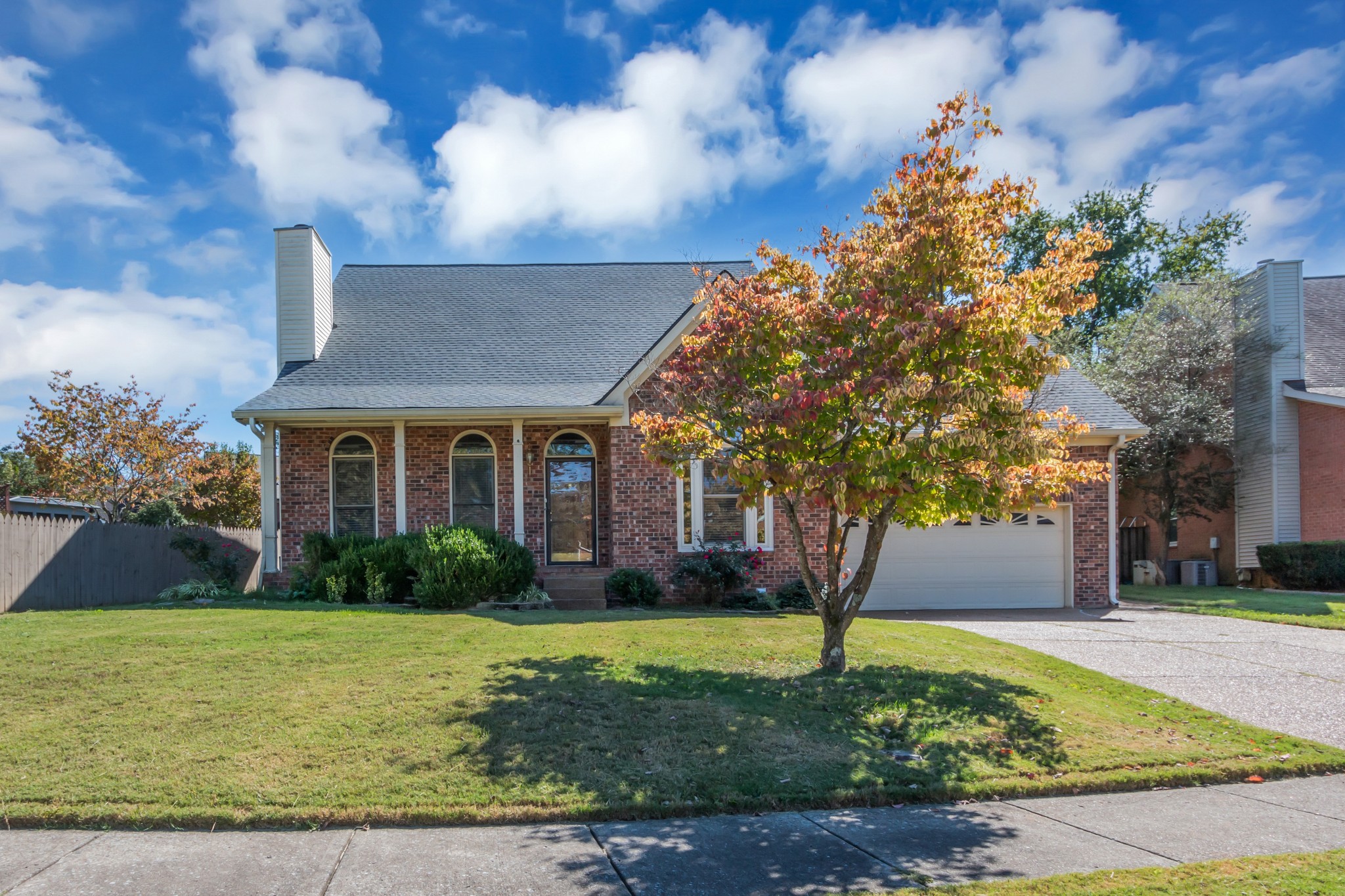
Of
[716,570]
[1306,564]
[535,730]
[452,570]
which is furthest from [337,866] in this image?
[1306,564]

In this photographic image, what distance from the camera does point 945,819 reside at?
563cm

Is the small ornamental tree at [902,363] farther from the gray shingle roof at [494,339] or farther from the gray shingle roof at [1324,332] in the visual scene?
the gray shingle roof at [1324,332]

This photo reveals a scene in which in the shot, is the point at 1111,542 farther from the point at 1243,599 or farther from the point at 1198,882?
the point at 1198,882

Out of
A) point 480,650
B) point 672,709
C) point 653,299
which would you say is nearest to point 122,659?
point 480,650

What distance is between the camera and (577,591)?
576 inches

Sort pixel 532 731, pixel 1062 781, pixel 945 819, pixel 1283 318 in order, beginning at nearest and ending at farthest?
pixel 945 819, pixel 1062 781, pixel 532 731, pixel 1283 318

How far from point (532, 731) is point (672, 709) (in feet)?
4.03

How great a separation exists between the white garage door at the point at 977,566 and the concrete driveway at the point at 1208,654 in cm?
59

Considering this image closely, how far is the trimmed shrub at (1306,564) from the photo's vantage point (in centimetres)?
1948

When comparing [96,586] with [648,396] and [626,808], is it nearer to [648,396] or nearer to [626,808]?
[648,396]

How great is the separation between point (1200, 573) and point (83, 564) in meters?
25.7

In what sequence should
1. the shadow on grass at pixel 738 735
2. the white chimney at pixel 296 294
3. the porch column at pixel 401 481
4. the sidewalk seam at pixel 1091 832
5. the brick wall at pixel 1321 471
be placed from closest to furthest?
the sidewalk seam at pixel 1091 832 < the shadow on grass at pixel 738 735 < the porch column at pixel 401 481 < the white chimney at pixel 296 294 < the brick wall at pixel 1321 471

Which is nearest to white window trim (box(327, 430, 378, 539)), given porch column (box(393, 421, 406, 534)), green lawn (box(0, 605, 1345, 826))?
porch column (box(393, 421, 406, 534))

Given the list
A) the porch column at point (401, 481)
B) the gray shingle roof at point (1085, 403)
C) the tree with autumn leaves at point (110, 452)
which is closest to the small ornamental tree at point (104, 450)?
the tree with autumn leaves at point (110, 452)
